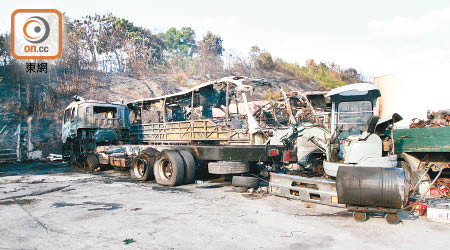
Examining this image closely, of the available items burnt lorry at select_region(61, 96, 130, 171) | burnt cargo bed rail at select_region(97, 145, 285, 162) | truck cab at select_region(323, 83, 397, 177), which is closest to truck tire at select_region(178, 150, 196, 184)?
burnt cargo bed rail at select_region(97, 145, 285, 162)

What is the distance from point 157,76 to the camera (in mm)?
26750

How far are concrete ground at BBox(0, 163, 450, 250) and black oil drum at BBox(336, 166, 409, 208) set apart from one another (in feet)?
1.17

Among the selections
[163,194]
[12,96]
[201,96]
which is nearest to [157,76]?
[12,96]

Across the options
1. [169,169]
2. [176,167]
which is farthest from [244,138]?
[169,169]

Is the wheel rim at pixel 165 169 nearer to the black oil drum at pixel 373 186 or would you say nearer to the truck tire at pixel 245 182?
the truck tire at pixel 245 182

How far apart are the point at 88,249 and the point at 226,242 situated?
5.56 feet

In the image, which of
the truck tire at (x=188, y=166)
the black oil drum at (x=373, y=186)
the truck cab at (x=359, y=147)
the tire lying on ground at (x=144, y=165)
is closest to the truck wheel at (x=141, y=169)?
the tire lying on ground at (x=144, y=165)

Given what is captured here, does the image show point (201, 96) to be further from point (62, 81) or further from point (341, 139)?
point (62, 81)

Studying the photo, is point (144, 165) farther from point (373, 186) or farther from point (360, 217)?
point (373, 186)

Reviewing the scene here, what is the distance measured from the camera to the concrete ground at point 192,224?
4047 millimetres

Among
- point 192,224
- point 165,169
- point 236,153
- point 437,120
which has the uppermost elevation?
point 437,120

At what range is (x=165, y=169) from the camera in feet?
28.7

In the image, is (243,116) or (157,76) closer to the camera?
(243,116)

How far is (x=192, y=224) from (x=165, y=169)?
407cm
